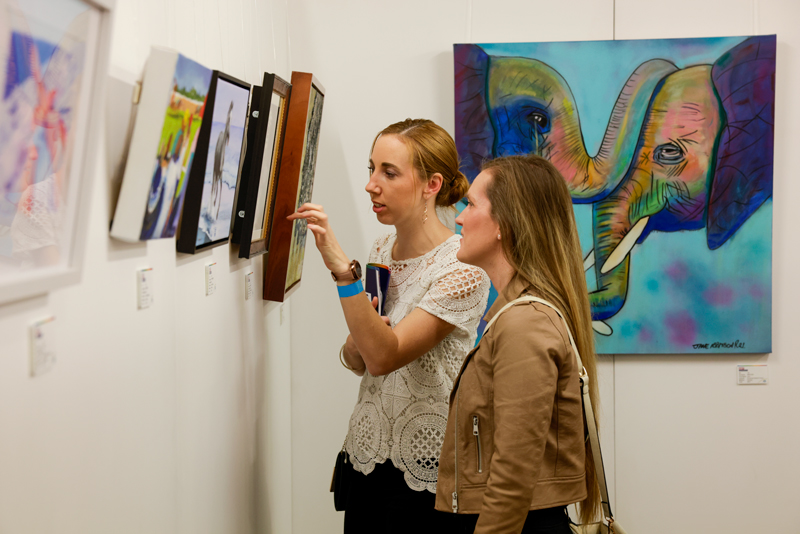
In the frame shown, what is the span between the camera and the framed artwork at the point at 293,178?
2.03 m

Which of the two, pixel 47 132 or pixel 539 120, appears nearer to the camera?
pixel 47 132

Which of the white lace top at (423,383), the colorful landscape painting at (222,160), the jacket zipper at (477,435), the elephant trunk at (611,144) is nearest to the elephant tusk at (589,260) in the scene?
the elephant trunk at (611,144)

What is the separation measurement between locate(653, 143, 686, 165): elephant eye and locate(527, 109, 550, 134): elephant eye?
554 millimetres

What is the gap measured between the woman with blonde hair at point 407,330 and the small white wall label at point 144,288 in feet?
1.73

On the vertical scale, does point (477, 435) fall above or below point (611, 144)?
below

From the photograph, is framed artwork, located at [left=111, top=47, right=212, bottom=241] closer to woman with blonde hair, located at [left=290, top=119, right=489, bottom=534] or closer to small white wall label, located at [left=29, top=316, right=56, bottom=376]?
small white wall label, located at [left=29, top=316, right=56, bottom=376]

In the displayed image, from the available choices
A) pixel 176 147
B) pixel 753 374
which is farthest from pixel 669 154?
pixel 176 147

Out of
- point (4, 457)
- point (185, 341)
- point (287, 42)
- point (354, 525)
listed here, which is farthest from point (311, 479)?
point (4, 457)

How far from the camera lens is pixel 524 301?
151 cm

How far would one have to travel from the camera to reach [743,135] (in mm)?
3100

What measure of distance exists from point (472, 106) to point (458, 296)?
152 centimetres

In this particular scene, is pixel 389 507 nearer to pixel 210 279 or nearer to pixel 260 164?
pixel 210 279

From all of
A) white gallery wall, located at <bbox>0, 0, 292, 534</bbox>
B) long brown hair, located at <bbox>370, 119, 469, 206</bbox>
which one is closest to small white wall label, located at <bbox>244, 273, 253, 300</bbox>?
white gallery wall, located at <bbox>0, 0, 292, 534</bbox>

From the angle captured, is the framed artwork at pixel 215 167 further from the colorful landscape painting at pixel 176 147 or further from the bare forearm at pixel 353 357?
the bare forearm at pixel 353 357
